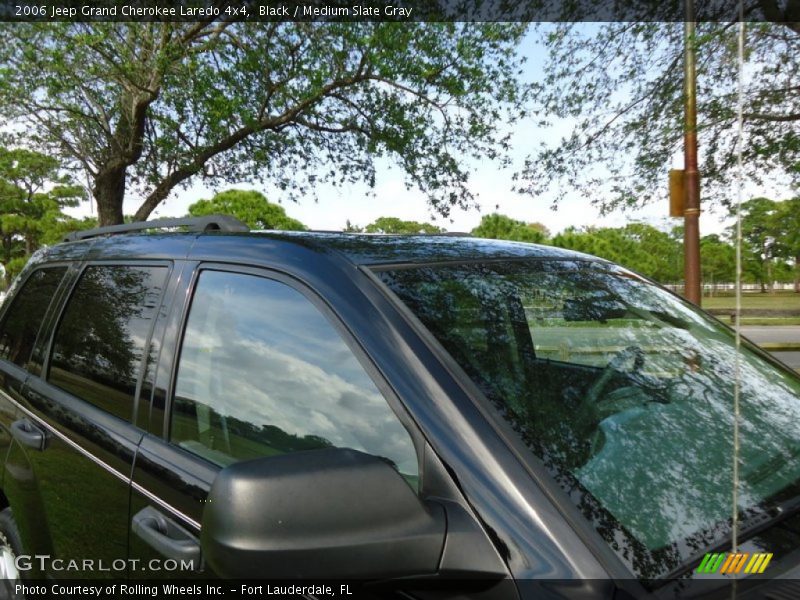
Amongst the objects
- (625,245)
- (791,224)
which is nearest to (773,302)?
(791,224)

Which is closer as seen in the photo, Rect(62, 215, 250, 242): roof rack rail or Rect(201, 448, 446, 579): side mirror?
Rect(201, 448, 446, 579): side mirror

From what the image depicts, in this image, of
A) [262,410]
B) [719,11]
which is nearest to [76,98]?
[719,11]

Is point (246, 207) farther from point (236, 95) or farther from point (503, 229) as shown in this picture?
point (236, 95)

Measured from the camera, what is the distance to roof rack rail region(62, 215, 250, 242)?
219 cm

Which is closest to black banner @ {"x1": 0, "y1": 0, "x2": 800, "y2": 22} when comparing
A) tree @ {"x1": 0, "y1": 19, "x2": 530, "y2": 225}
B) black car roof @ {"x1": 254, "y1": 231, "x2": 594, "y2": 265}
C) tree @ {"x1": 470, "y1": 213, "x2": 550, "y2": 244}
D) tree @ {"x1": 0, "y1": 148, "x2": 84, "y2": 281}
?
tree @ {"x1": 0, "y1": 19, "x2": 530, "y2": 225}

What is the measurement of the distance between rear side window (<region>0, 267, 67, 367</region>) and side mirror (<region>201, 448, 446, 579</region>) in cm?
210

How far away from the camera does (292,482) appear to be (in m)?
0.99

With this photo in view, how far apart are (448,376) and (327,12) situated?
13033 mm

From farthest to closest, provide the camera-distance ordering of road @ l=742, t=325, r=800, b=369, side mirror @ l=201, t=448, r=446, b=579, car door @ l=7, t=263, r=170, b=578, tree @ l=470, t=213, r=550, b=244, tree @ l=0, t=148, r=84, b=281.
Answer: tree @ l=470, t=213, r=550, b=244 → tree @ l=0, t=148, r=84, b=281 → road @ l=742, t=325, r=800, b=369 → car door @ l=7, t=263, r=170, b=578 → side mirror @ l=201, t=448, r=446, b=579

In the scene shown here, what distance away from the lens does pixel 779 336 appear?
75.8ft

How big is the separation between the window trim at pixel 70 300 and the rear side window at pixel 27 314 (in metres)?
0.18

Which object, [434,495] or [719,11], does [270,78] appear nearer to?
[719,11]

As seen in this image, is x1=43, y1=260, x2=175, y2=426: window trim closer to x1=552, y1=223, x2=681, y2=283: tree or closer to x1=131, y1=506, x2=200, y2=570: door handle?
x1=131, y1=506, x2=200, y2=570: door handle

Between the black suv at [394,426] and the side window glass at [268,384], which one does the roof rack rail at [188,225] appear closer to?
the black suv at [394,426]
